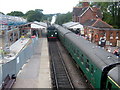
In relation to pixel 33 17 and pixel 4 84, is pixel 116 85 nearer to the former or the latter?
pixel 4 84

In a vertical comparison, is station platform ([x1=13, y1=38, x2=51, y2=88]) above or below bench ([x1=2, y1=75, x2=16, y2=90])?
below

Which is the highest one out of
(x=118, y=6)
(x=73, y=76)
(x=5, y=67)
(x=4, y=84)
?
(x=118, y=6)

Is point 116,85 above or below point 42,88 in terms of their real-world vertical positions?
above

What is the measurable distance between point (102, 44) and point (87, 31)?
428 inches

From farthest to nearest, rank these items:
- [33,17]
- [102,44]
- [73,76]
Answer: [33,17]
[102,44]
[73,76]

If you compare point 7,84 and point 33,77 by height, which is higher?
point 7,84

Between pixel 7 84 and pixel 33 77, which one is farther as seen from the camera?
pixel 33 77

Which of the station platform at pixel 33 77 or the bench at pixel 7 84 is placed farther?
the station platform at pixel 33 77

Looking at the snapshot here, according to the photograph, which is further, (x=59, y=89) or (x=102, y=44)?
(x=102, y=44)

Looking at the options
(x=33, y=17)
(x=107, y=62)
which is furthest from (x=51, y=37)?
(x=33, y=17)

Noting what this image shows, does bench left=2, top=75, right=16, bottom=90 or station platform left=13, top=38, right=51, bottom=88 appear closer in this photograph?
bench left=2, top=75, right=16, bottom=90

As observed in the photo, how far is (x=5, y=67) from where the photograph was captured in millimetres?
9477

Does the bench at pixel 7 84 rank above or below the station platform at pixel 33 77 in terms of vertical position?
above

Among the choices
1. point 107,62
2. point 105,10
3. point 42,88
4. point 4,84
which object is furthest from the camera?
point 105,10
